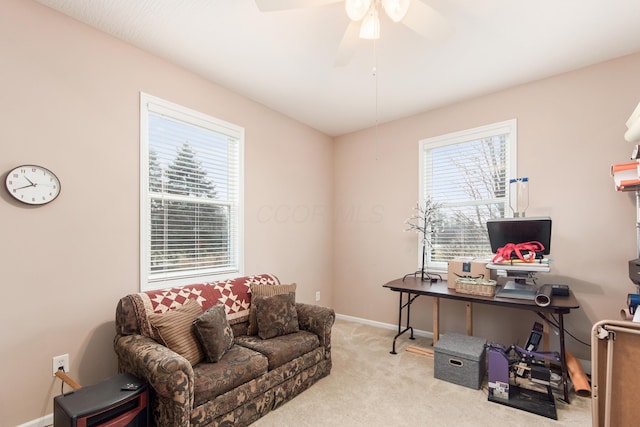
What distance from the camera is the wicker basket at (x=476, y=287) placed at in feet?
8.96

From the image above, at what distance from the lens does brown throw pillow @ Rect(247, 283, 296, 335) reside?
2691mm

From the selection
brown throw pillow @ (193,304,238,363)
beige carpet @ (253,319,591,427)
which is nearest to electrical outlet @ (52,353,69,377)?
brown throw pillow @ (193,304,238,363)

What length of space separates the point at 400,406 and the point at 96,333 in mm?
2344

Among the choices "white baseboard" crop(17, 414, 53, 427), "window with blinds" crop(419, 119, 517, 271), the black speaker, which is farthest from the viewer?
"window with blinds" crop(419, 119, 517, 271)

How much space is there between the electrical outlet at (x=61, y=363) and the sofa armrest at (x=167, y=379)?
2.11 feet

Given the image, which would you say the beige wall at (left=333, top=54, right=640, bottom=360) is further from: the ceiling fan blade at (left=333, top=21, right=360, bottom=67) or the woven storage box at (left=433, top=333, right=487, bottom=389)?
the ceiling fan blade at (left=333, top=21, right=360, bottom=67)

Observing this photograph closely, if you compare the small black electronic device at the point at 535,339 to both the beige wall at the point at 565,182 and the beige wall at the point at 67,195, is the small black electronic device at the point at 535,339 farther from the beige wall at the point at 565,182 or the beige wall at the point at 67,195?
the beige wall at the point at 67,195

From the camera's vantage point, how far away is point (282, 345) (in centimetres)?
241

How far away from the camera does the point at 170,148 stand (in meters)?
2.78

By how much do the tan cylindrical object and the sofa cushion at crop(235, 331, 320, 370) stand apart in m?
2.07

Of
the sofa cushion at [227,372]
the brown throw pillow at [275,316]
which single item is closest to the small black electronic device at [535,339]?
the brown throw pillow at [275,316]

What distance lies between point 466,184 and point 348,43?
7.68ft

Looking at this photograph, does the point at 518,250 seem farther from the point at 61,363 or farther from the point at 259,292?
the point at 61,363

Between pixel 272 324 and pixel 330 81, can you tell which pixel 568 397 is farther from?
pixel 330 81
